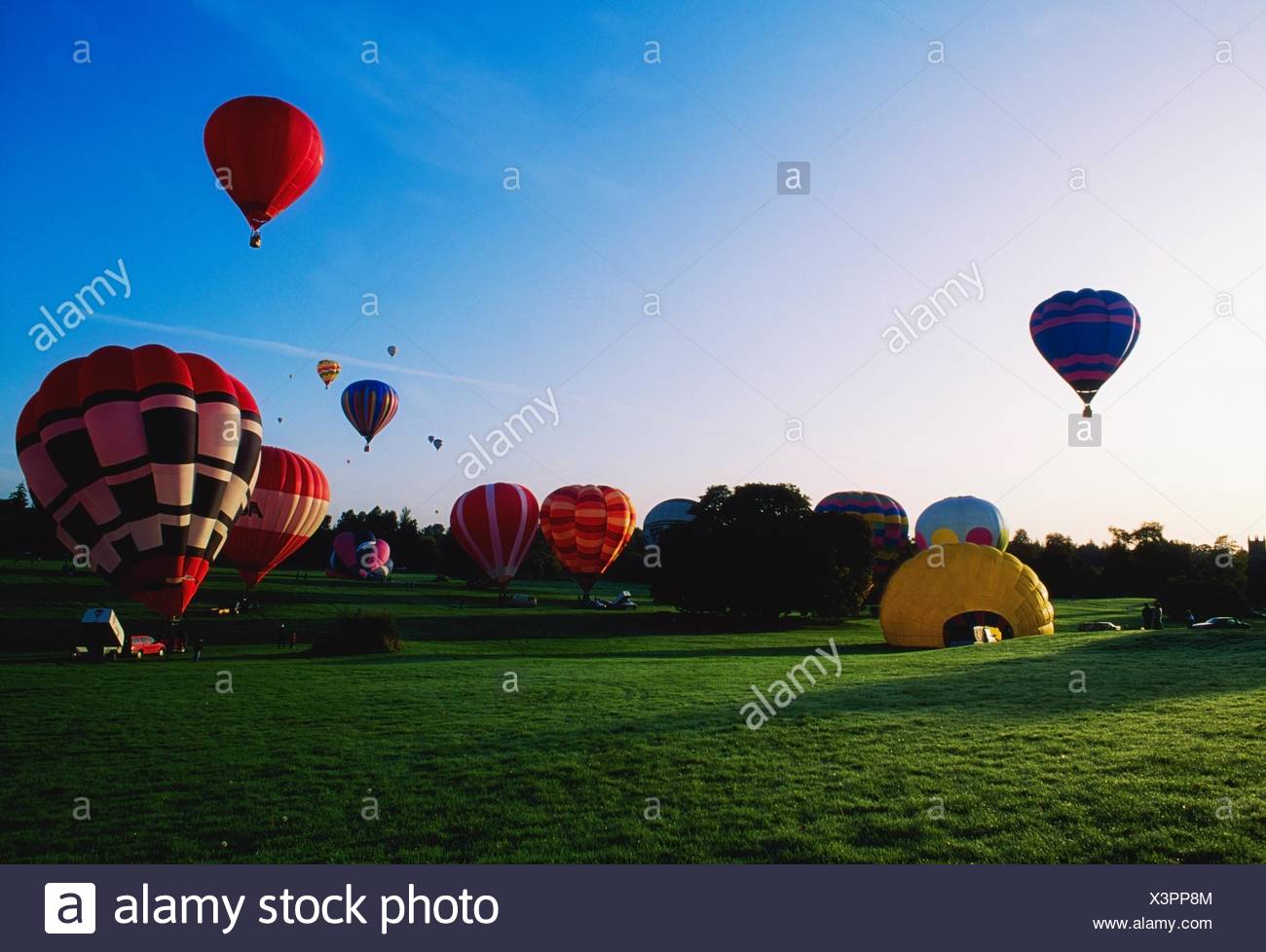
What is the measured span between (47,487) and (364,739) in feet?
51.7

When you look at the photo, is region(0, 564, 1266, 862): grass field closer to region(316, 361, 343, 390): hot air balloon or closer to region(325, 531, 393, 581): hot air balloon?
region(316, 361, 343, 390): hot air balloon

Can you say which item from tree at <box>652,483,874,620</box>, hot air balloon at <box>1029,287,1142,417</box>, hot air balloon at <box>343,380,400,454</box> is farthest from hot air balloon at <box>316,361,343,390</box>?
hot air balloon at <box>1029,287,1142,417</box>

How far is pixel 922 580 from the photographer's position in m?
29.7

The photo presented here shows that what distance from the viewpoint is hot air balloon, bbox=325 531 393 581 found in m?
81.1

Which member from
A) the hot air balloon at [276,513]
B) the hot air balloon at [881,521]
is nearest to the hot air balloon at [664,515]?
the hot air balloon at [881,521]

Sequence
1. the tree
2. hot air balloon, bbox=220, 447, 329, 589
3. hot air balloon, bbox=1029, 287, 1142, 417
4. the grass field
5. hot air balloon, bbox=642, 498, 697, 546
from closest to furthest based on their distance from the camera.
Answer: the grass field
hot air balloon, bbox=1029, 287, 1142, 417
hot air balloon, bbox=220, 447, 329, 589
the tree
hot air balloon, bbox=642, 498, 697, 546

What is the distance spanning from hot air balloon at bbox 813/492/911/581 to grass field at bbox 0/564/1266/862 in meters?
48.4

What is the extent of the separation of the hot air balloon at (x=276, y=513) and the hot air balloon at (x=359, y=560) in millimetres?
42022

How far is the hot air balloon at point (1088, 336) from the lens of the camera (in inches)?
1276

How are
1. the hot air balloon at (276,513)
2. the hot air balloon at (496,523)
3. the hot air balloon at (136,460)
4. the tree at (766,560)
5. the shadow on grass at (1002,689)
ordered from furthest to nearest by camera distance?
the hot air balloon at (496,523) < the tree at (766,560) < the hot air balloon at (276,513) < the hot air balloon at (136,460) < the shadow on grass at (1002,689)

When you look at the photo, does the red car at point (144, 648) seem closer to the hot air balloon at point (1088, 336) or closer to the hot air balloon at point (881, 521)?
the hot air balloon at point (1088, 336)

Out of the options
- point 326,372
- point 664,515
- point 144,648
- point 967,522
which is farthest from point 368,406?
point 967,522
